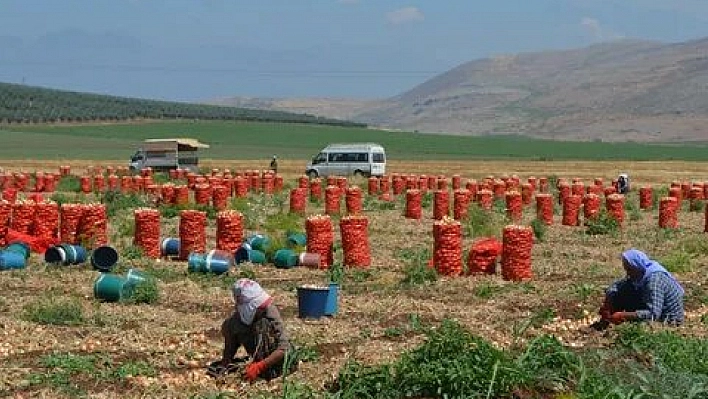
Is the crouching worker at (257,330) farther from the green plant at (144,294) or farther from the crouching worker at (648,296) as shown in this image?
the green plant at (144,294)

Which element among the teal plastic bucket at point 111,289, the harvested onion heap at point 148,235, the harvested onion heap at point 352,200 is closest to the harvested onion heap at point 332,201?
the harvested onion heap at point 352,200

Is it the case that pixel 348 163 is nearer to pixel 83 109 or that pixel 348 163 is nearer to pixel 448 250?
pixel 448 250

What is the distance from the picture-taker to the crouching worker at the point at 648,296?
13.1 metres

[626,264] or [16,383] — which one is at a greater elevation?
[626,264]

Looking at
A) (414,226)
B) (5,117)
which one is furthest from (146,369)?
(5,117)

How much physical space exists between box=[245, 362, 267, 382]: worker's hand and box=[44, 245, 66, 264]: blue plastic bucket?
8.97m

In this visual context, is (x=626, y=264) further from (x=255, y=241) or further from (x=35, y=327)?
(x=255, y=241)

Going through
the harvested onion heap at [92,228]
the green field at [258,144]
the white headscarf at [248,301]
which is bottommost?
the green field at [258,144]

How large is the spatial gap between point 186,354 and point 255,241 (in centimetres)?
824

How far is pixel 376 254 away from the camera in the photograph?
873 inches

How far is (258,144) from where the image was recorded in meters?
92.8

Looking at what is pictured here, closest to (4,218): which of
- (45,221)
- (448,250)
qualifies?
(45,221)

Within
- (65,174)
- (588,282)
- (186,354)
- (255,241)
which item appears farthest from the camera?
(65,174)

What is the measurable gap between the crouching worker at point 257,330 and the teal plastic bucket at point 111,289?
4.70 m
